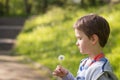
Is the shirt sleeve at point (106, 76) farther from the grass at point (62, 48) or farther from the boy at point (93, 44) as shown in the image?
the grass at point (62, 48)

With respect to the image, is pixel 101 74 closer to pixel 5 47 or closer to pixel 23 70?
pixel 23 70

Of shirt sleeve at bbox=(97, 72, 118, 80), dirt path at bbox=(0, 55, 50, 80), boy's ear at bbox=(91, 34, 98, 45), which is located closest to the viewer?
shirt sleeve at bbox=(97, 72, 118, 80)

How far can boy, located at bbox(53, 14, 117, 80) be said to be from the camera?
281cm

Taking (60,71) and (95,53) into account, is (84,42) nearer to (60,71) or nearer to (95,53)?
(95,53)

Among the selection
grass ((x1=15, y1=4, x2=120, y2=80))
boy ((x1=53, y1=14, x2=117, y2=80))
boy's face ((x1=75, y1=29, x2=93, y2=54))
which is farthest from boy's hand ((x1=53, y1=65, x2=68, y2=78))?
Result: grass ((x1=15, y1=4, x2=120, y2=80))

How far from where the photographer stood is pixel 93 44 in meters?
2.91

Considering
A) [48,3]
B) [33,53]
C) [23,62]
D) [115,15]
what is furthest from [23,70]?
[48,3]

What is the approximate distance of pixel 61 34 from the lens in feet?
48.8

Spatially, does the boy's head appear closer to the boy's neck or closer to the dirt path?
the boy's neck

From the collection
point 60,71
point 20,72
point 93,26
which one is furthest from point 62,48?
point 93,26

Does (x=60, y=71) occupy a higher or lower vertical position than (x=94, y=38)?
lower

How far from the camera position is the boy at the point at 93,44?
2.81 meters

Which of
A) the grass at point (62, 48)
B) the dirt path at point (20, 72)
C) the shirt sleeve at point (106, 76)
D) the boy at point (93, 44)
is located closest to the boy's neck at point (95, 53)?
the boy at point (93, 44)

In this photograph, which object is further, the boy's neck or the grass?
the grass
